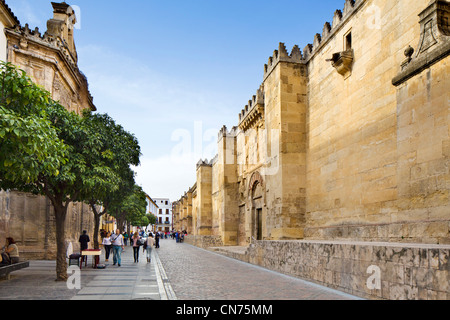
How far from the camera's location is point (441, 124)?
7863mm

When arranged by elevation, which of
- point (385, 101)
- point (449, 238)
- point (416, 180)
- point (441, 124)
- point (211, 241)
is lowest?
point (211, 241)

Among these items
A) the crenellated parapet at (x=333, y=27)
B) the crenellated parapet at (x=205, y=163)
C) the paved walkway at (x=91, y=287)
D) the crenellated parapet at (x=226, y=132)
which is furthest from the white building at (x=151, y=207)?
the paved walkway at (x=91, y=287)

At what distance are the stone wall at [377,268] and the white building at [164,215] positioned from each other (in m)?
124

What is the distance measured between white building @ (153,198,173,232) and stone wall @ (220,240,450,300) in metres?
124

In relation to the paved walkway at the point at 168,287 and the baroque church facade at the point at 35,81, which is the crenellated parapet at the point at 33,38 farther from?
the paved walkway at the point at 168,287

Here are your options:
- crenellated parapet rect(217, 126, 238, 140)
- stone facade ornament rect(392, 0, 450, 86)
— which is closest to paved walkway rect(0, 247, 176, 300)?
stone facade ornament rect(392, 0, 450, 86)

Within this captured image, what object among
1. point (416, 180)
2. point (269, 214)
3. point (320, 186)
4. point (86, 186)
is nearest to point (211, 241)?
point (269, 214)

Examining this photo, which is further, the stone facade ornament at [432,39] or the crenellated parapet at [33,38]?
the crenellated parapet at [33,38]

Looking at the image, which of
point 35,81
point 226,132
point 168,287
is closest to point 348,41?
point 168,287

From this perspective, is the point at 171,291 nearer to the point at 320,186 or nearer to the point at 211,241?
the point at 320,186

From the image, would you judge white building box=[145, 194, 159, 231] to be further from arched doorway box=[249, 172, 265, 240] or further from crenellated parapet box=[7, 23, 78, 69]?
crenellated parapet box=[7, 23, 78, 69]

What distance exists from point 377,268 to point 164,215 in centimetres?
13652

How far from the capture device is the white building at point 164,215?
435 ft
